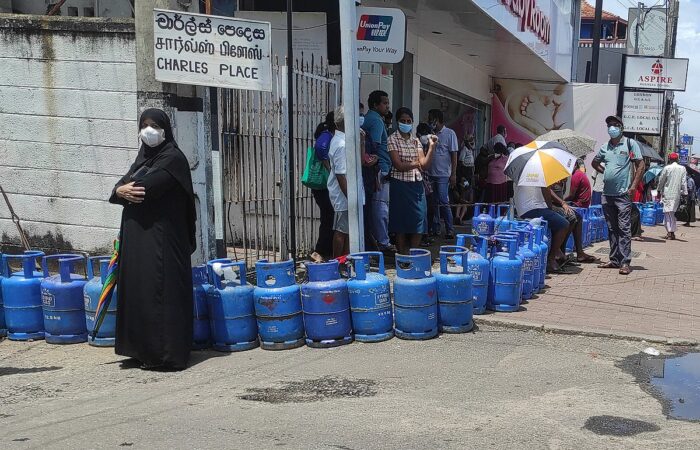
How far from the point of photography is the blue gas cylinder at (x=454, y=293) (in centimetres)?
589

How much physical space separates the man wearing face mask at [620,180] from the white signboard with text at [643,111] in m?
15.2

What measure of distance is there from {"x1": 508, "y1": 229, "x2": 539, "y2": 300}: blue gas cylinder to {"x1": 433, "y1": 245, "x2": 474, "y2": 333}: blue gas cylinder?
1.38 metres

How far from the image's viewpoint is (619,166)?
8.97 m

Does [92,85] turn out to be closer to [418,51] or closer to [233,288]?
[233,288]

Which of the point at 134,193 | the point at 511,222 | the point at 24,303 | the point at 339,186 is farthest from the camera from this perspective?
the point at 511,222

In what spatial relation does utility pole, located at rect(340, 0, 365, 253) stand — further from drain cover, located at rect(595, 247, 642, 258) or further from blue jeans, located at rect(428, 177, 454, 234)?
drain cover, located at rect(595, 247, 642, 258)

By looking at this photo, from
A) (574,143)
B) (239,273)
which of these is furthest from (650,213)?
(239,273)

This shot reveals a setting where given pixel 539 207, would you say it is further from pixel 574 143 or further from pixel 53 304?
pixel 53 304

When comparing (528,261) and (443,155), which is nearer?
(528,261)

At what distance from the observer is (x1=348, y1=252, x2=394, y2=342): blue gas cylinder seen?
223 inches

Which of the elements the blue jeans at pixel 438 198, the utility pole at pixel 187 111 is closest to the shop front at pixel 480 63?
the blue jeans at pixel 438 198

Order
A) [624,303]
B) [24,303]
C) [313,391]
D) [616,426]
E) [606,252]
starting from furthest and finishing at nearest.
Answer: [606,252] < [624,303] < [24,303] < [313,391] < [616,426]

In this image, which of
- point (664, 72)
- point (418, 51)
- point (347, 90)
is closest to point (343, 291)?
point (347, 90)

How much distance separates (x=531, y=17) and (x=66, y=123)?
9.28m
